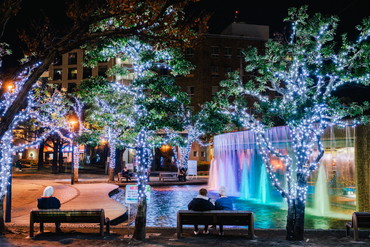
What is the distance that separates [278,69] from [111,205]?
1037 centimetres

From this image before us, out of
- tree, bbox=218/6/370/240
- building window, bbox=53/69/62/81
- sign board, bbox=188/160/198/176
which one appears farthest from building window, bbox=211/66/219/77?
tree, bbox=218/6/370/240

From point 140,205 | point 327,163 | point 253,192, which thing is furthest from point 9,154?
point 327,163

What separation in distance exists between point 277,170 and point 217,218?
54.7 ft

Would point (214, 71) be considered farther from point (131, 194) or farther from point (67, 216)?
point (67, 216)

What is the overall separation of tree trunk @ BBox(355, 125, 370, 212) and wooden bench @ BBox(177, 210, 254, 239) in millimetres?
6043

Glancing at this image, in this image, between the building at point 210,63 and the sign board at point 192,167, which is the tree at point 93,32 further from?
the building at point 210,63

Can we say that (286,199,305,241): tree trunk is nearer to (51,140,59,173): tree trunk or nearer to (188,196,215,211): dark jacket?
(188,196,215,211): dark jacket

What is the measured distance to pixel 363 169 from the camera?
14.0m

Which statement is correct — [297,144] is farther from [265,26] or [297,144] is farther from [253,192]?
[265,26]

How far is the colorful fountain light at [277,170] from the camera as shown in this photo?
18.1 metres

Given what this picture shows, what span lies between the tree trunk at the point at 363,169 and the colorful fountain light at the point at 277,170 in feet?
6.39

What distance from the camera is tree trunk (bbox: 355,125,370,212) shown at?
546 inches

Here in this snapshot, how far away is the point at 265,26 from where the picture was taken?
65438 mm

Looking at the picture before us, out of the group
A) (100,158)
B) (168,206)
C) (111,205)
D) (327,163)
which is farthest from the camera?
(100,158)
